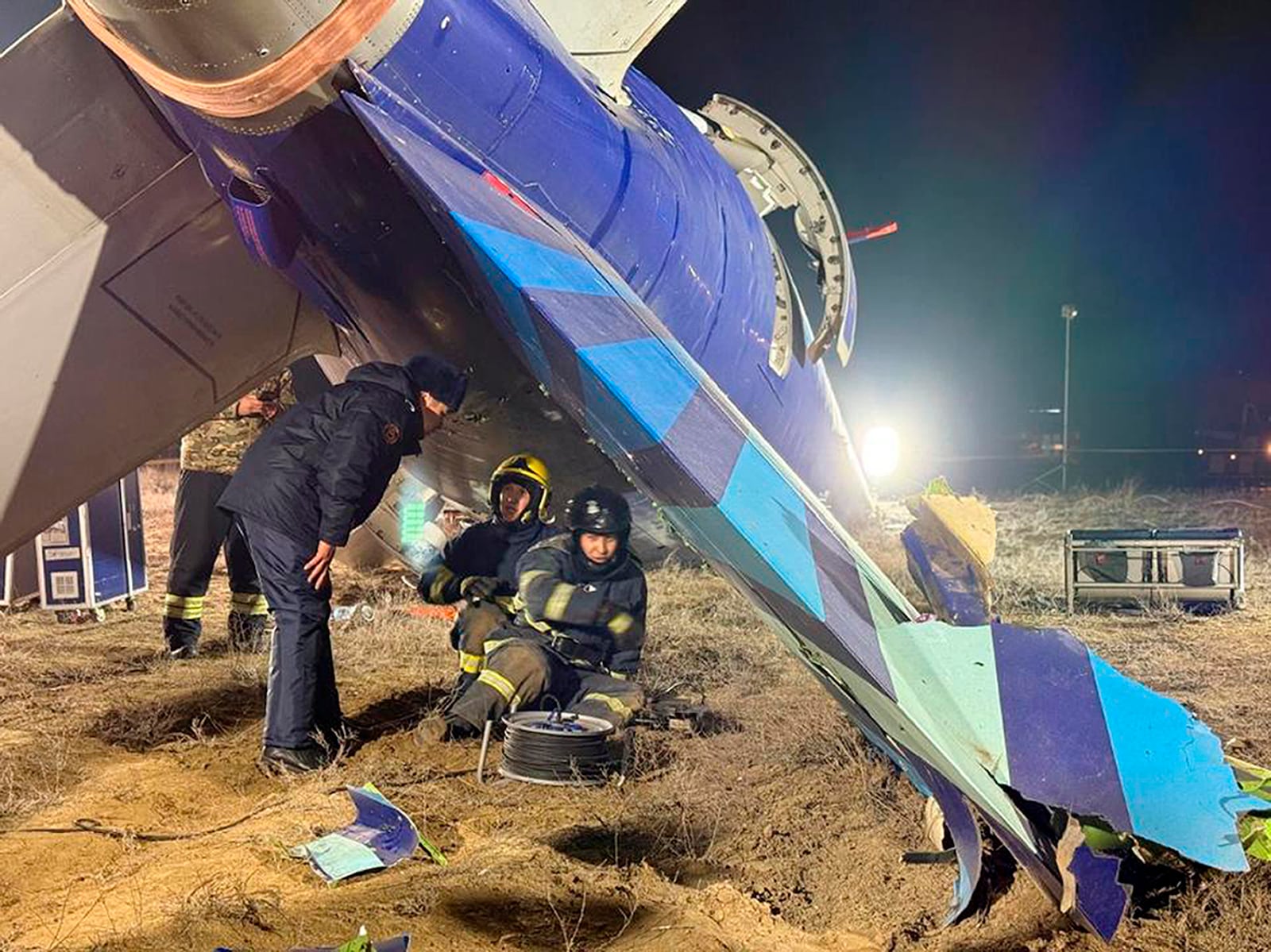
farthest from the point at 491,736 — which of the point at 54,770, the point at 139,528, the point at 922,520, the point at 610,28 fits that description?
the point at 139,528

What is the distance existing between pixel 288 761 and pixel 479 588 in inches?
52.5

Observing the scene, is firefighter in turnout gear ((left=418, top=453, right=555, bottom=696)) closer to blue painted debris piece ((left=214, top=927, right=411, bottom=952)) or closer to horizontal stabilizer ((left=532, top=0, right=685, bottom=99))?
horizontal stabilizer ((left=532, top=0, right=685, bottom=99))

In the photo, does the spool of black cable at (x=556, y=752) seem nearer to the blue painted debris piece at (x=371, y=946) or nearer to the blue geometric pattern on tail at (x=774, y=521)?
the blue geometric pattern on tail at (x=774, y=521)

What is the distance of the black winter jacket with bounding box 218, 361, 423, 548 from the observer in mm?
4305

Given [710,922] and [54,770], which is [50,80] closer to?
[54,770]

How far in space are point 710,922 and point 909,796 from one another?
4.22 ft

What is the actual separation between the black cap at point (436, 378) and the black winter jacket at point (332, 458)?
64 mm

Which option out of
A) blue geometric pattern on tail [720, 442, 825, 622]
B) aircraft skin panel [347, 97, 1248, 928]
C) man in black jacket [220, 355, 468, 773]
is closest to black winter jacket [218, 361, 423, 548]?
man in black jacket [220, 355, 468, 773]

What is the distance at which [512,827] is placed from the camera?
12.3 ft

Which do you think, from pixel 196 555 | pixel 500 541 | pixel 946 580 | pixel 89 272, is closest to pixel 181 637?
pixel 196 555

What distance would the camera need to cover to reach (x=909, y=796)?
12.5 feet

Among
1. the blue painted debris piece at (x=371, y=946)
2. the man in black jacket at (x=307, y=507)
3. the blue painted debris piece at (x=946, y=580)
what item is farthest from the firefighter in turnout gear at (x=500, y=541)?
the blue painted debris piece at (x=371, y=946)

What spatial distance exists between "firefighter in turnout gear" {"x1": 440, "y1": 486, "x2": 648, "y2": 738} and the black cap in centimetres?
85

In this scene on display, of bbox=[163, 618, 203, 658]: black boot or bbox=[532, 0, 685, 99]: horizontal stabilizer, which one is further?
bbox=[163, 618, 203, 658]: black boot
